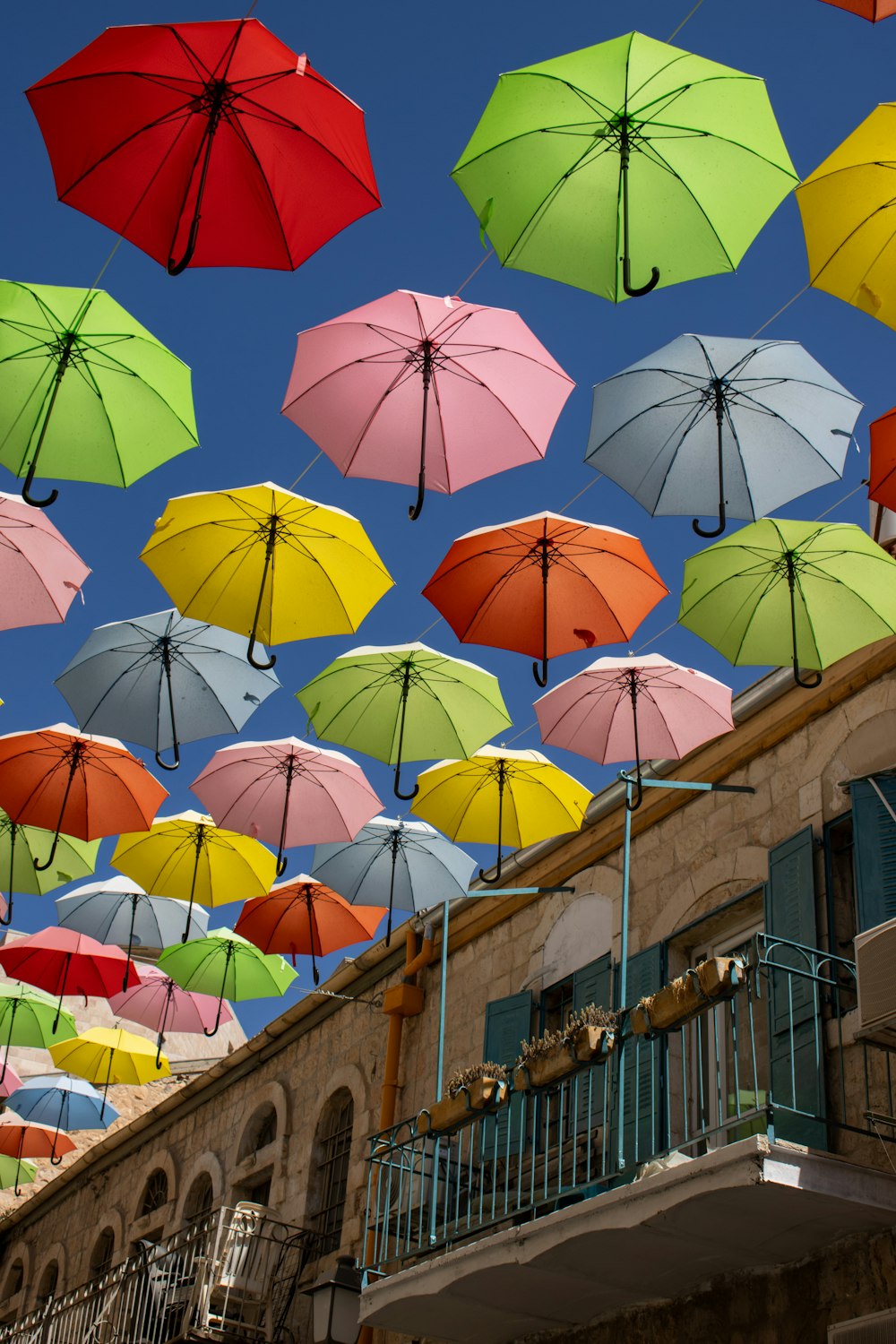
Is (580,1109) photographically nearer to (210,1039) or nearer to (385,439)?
(385,439)

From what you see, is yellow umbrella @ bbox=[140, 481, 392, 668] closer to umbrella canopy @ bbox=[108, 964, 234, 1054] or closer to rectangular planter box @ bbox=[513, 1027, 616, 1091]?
rectangular planter box @ bbox=[513, 1027, 616, 1091]

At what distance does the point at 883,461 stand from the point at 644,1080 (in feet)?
14.8

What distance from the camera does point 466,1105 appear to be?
31.4 feet

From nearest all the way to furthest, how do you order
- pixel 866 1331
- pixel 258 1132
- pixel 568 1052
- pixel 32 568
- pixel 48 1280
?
pixel 866 1331 < pixel 568 1052 < pixel 32 568 < pixel 258 1132 < pixel 48 1280

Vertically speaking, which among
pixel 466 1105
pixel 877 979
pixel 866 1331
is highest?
pixel 466 1105

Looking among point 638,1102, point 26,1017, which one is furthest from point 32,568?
point 26,1017

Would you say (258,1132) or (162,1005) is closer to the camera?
(258,1132)

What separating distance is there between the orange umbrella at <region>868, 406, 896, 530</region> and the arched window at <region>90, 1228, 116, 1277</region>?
15.9 meters

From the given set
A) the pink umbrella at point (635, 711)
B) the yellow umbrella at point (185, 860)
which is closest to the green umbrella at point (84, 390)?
the pink umbrella at point (635, 711)

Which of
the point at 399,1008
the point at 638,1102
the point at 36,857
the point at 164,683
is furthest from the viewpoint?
the point at 399,1008

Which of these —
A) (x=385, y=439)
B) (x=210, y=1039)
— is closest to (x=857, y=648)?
(x=385, y=439)

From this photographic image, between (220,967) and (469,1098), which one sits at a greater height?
(220,967)

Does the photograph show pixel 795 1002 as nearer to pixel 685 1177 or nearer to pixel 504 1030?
pixel 685 1177

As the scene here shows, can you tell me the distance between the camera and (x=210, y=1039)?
28.1m
